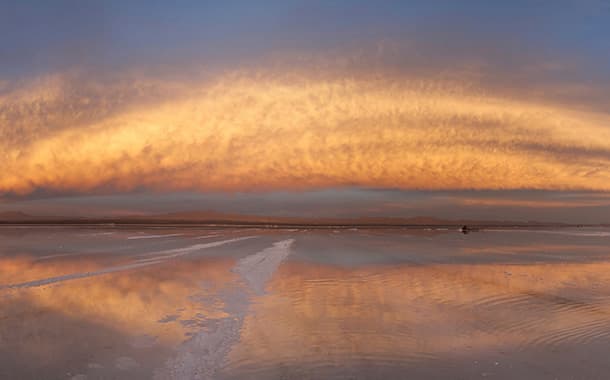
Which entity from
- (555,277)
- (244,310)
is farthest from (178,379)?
(555,277)

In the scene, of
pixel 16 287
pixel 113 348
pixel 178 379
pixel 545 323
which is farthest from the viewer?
pixel 16 287

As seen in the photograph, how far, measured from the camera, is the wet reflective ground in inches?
280

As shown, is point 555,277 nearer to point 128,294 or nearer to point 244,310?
point 244,310

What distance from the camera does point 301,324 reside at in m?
9.86

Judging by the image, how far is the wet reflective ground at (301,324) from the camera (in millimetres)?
7102

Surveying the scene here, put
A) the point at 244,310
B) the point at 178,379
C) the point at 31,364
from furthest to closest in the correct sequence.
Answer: the point at 244,310 < the point at 31,364 < the point at 178,379

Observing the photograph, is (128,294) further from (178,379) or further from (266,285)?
(178,379)

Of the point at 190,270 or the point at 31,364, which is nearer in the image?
the point at 31,364

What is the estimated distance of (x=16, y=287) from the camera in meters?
14.4

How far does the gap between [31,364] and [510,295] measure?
12.6m

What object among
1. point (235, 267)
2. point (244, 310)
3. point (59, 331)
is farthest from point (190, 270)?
point (59, 331)

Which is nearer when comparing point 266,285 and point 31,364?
point 31,364

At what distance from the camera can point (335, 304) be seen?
11945mm

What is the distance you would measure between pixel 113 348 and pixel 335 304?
576 centimetres
